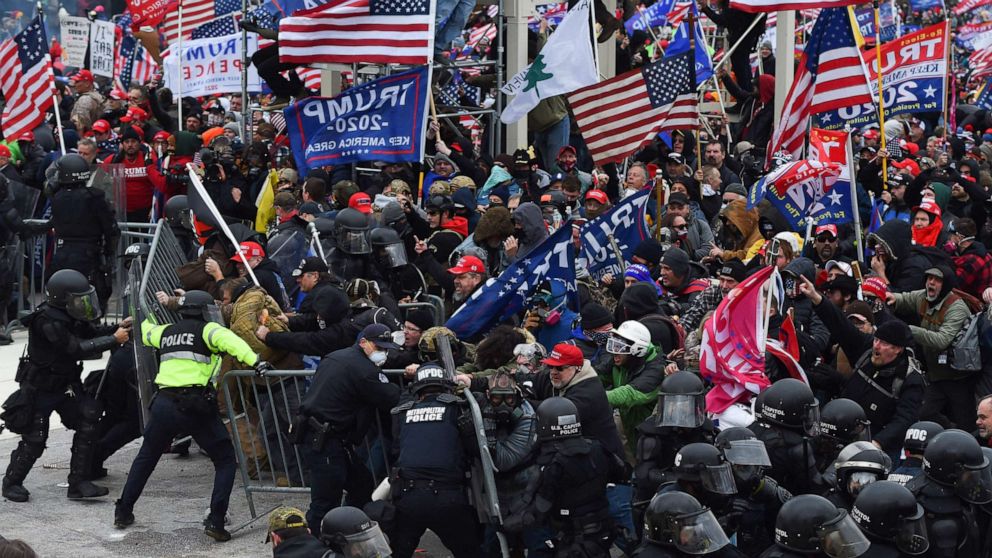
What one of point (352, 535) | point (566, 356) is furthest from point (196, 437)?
point (352, 535)

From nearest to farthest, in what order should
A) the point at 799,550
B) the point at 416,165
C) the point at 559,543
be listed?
Result: the point at 799,550 → the point at 559,543 → the point at 416,165

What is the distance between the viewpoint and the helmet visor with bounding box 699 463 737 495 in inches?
316

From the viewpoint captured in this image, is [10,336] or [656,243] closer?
[656,243]

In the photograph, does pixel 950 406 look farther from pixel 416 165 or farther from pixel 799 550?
pixel 416 165

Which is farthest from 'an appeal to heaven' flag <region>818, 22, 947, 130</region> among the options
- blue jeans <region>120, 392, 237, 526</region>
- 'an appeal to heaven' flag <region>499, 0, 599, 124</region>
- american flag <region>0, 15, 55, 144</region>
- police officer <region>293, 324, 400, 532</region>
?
american flag <region>0, 15, 55, 144</region>

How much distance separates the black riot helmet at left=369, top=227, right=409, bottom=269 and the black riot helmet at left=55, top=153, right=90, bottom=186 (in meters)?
4.02

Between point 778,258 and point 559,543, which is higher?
point 778,258

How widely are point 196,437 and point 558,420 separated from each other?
308 centimetres

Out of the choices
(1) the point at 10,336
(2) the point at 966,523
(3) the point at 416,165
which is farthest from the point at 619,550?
(1) the point at 10,336

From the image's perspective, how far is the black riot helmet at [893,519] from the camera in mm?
7234

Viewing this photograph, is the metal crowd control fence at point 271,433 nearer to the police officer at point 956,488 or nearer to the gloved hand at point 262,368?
the gloved hand at point 262,368

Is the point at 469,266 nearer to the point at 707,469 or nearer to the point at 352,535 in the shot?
the point at 707,469

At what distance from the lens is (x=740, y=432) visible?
27.6 feet

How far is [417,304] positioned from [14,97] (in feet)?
24.4
